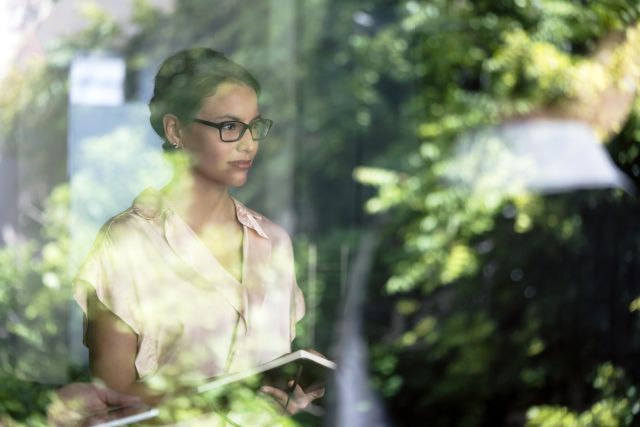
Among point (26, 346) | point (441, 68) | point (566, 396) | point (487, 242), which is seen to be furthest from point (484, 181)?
point (26, 346)

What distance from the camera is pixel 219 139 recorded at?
1.66 meters

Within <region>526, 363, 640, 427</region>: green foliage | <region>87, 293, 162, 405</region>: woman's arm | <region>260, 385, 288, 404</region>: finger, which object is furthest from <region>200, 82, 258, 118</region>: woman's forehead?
<region>526, 363, 640, 427</region>: green foliage

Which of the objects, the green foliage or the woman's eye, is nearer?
the woman's eye

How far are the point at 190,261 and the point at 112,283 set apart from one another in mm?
151

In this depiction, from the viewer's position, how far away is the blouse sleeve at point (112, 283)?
5.46 feet

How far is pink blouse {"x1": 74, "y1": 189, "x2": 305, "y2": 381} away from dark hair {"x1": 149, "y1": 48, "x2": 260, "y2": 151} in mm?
155

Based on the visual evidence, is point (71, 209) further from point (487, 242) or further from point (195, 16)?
point (487, 242)

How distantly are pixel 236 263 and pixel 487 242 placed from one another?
2.01 m

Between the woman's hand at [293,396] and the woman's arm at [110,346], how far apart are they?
0.27 metres

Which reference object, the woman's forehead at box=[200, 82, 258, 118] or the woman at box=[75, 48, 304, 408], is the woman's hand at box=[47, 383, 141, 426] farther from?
the woman's forehead at box=[200, 82, 258, 118]

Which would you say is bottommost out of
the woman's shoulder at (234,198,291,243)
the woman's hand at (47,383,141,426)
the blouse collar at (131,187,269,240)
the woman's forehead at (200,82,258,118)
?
the woman's hand at (47,383,141,426)

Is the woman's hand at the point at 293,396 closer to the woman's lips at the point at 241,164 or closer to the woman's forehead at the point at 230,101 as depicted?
the woman's lips at the point at 241,164

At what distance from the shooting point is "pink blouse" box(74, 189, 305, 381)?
5.50 ft

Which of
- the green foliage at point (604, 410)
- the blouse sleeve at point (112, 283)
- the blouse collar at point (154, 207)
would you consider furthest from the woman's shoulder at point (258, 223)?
the green foliage at point (604, 410)
